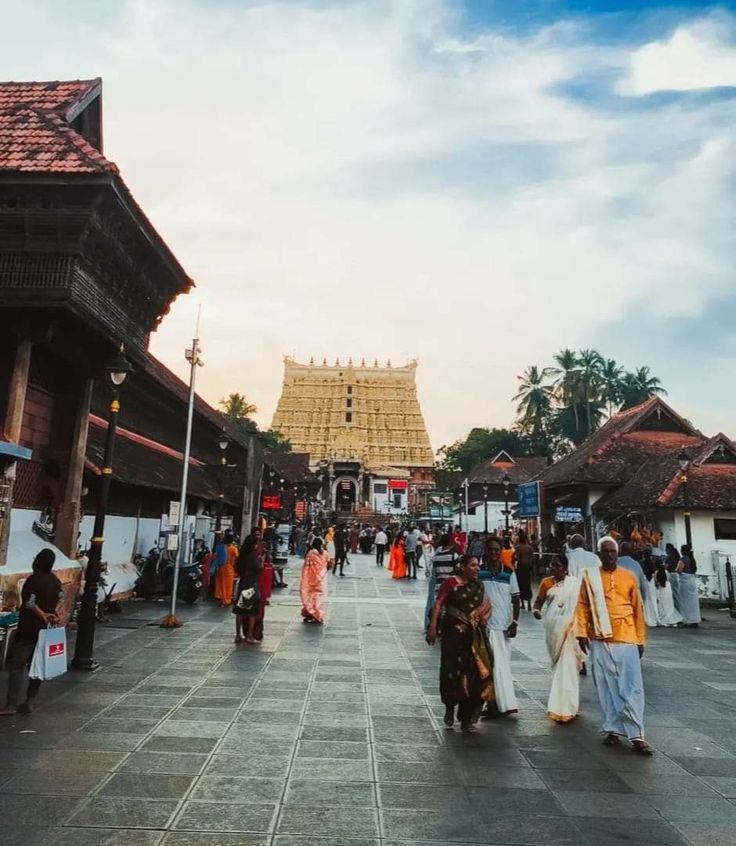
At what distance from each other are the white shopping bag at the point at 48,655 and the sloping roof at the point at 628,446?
75.8 feet

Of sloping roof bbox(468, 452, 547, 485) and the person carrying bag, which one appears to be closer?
the person carrying bag

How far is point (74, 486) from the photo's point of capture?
39.3 feet

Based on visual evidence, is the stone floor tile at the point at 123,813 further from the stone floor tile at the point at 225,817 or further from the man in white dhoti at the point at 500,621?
the man in white dhoti at the point at 500,621

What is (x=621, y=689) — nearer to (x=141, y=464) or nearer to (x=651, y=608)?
(x=651, y=608)

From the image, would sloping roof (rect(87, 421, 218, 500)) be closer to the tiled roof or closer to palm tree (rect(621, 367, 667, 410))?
the tiled roof

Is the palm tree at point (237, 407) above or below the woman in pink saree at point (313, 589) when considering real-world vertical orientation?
above

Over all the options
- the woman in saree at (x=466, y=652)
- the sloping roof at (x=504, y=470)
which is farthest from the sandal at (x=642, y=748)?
the sloping roof at (x=504, y=470)

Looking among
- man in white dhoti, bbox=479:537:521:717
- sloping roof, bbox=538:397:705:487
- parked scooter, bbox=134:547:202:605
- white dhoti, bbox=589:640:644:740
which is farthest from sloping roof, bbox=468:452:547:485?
white dhoti, bbox=589:640:644:740

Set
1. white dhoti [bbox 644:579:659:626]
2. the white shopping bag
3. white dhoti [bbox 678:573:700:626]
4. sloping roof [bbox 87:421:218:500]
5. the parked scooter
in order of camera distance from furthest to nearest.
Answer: the parked scooter
white dhoti [bbox 678:573:700:626]
white dhoti [bbox 644:579:659:626]
sloping roof [bbox 87:421:218:500]
the white shopping bag

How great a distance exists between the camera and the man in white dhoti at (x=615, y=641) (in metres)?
5.59

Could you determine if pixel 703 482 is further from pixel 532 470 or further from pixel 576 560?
pixel 532 470

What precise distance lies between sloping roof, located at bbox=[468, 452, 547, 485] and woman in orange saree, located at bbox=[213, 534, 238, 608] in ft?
127

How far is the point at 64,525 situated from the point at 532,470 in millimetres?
51306

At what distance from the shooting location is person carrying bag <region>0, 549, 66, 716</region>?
19.9 ft
